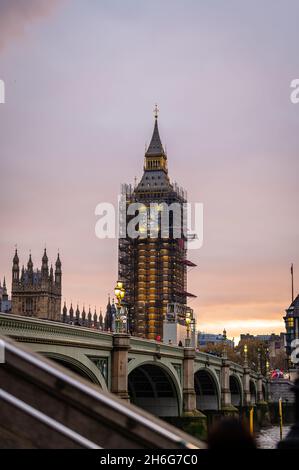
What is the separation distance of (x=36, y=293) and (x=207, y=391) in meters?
92.1

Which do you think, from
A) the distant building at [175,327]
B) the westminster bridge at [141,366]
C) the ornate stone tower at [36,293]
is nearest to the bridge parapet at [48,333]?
the westminster bridge at [141,366]

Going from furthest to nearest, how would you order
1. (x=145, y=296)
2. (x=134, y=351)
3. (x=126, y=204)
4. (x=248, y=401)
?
(x=126, y=204) → (x=145, y=296) → (x=248, y=401) → (x=134, y=351)

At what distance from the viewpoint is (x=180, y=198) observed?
18975 cm

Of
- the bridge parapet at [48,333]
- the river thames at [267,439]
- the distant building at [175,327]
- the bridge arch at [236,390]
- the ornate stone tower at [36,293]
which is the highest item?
the ornate stone tower at [36,293]

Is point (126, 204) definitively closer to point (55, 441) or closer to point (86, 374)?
point (86, 374)

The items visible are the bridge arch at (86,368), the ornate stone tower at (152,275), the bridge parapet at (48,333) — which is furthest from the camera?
the ornate stone tower at (152,275)

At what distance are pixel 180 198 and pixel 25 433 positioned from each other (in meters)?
181

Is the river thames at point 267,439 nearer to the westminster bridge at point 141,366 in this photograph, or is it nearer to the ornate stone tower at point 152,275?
the westminster bridge at point 141,366

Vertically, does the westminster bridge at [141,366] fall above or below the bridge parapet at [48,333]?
below

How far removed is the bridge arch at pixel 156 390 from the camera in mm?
57562

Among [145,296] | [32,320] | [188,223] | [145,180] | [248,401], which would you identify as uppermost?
[145,180]

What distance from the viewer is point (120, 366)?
4003 cm

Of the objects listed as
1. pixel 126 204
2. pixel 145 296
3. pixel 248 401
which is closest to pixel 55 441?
pixel 248 401

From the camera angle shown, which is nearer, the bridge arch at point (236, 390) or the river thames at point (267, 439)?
the river thames at point (267, 439)
